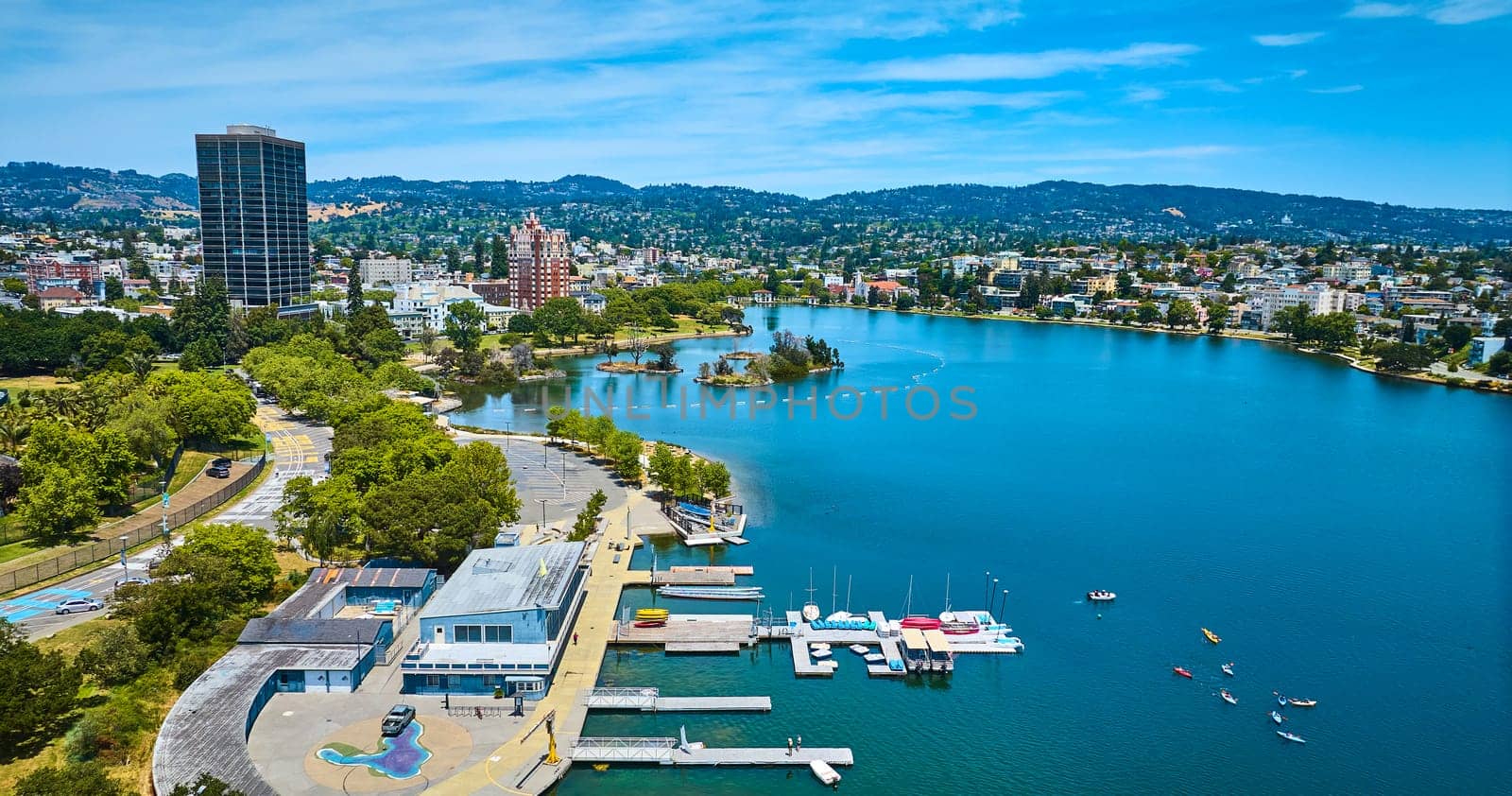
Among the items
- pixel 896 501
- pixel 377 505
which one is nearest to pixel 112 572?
pixel 377 505

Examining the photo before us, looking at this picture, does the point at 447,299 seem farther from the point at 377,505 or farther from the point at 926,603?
the point at 926,603

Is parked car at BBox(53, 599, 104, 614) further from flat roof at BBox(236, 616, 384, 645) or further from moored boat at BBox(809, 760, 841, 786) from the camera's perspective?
moored boat at BBox(809, 760, 841, 786)

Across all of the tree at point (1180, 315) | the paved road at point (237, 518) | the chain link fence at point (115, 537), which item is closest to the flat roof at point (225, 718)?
the paved road at point (237, 518)

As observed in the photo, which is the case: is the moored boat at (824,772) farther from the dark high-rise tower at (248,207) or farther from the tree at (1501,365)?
the tree at (1501,365)

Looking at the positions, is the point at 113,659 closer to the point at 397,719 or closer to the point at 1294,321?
the point at 397,719

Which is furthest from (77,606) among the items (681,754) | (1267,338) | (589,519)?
(1267,338)

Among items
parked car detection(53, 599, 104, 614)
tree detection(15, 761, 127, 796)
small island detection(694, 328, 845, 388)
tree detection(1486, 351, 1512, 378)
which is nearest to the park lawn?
parked car detection(53, 599, 104, 614)
